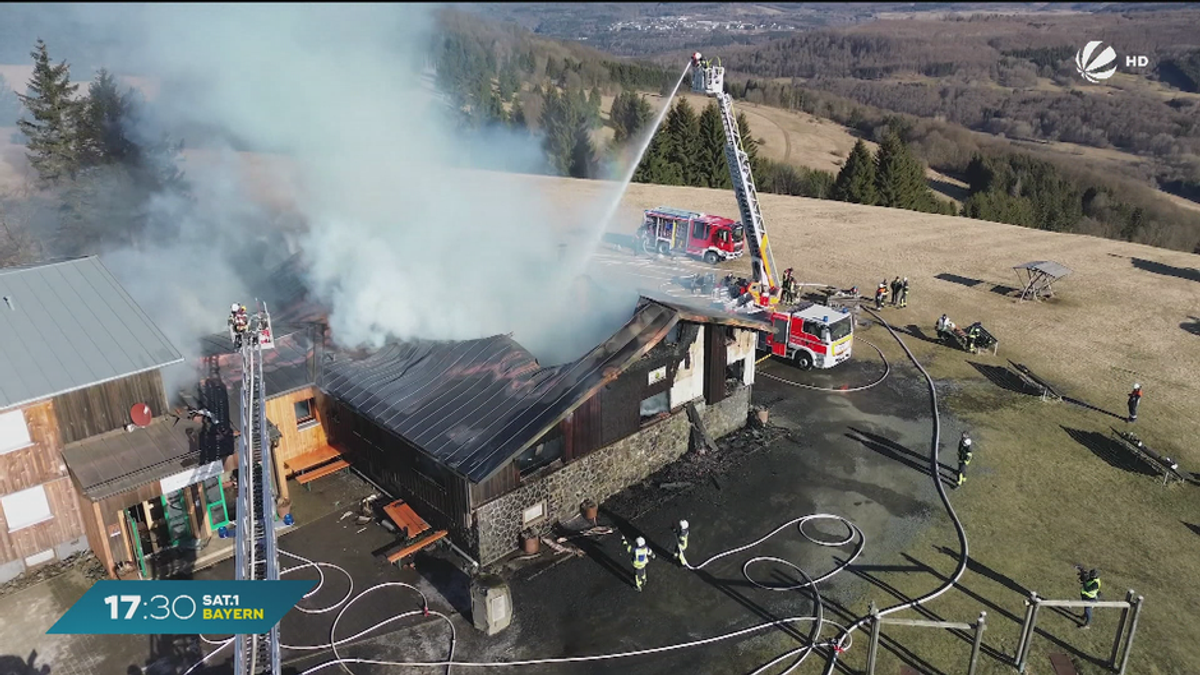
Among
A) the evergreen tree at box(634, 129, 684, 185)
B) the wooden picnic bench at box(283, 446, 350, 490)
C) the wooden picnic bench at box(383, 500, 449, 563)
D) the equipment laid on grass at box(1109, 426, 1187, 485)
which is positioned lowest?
the equipment laid on grass at box(1109, 426, 1187, 485)

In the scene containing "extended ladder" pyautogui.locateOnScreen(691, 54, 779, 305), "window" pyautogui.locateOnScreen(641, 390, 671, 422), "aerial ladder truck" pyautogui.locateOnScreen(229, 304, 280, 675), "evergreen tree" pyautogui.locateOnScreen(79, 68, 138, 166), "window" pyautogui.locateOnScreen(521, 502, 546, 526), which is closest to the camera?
"aerial ladder truck" pyautogui.locateOnScreen(229, 304, 280, 675)

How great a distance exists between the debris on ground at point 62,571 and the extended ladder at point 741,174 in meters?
23.2

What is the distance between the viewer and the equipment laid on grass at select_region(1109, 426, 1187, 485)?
21.1m

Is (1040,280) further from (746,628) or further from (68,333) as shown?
(68,333)

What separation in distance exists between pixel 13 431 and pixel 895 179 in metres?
57.2

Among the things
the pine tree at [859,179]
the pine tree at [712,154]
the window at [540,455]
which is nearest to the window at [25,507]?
the window at [540,455]

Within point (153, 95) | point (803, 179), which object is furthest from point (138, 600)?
point (803, 179)

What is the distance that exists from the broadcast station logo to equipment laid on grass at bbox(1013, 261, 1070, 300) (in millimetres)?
147782

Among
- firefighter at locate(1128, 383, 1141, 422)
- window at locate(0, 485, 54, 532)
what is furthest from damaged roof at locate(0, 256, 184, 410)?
firefighter at locate(1128, 383, 1141, 422)

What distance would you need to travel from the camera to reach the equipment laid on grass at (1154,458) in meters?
21.1

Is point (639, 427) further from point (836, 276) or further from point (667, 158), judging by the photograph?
point (667, 158)

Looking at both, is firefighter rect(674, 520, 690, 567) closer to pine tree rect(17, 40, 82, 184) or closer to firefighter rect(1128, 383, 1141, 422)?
firefighter rect(1128, 383, 1141, 422)

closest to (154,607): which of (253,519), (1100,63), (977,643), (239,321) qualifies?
(253,519)

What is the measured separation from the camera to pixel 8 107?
5184cm
